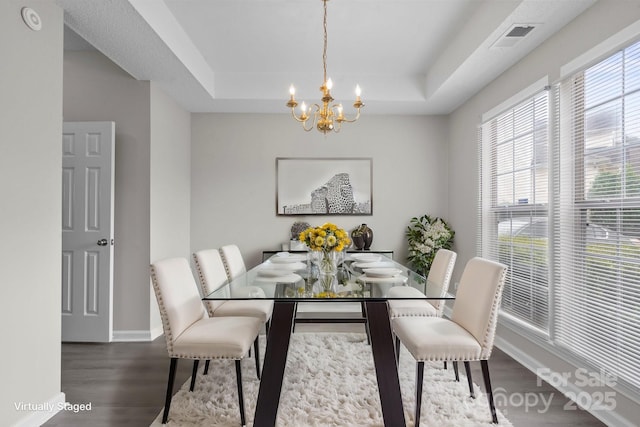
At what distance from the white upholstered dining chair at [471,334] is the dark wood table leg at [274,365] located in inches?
A: 26.9

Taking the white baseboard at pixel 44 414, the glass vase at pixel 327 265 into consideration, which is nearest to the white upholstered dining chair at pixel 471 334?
the glass vase at pixel 327 265

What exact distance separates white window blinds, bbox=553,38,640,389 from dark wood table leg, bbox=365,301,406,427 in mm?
1250

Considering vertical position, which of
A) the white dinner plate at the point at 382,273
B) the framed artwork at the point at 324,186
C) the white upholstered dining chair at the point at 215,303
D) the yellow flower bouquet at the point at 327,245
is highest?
the framed artwork at the point at 324,186

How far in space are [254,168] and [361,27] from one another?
7.14ft

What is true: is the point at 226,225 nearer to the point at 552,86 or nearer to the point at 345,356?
the point at 345,356

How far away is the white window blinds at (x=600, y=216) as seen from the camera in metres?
2.01

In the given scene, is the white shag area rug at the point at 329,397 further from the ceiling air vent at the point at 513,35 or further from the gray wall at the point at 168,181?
the ceiling air vent at the point at 513,35

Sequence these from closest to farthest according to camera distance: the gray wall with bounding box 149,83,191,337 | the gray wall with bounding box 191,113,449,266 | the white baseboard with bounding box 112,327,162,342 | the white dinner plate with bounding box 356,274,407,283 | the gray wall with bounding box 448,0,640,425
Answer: the gray wall with bounding box 448,0,640,425, the white dinner plate with bounding box 356,274,407,283, the white baseboard with bounding box 112,327,162,342, the gray wall with bounding box 149,83,191,337, the gray wall with bounding box 191,113,449,266

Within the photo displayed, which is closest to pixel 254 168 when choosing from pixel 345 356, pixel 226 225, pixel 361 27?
pixel 226 225

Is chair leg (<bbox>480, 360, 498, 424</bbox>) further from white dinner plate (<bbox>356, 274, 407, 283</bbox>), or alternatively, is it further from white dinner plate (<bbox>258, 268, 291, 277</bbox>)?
white dinner plate (<bbox>258, 268, 291, 277</bbox>)

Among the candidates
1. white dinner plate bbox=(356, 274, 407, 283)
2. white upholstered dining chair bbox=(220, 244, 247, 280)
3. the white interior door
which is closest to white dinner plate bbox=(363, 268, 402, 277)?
white dinner plate bbox=(356, 274, 407, 283)

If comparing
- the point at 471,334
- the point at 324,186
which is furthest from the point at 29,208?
the point at 324,186

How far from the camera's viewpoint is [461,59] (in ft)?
10.3

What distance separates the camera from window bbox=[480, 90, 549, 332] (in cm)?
283
